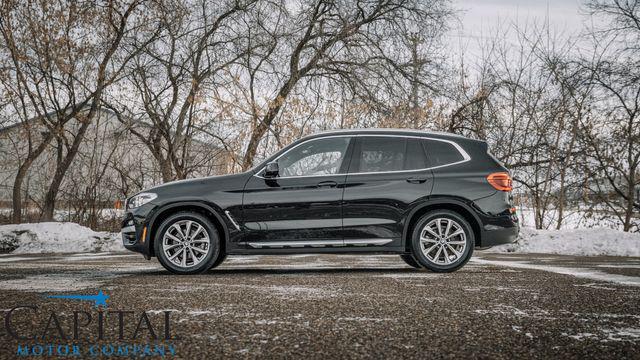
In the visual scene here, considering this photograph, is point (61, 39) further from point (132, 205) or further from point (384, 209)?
point (384, 209)

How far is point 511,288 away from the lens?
621 centimetres

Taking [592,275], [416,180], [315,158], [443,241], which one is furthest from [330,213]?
[592,275]

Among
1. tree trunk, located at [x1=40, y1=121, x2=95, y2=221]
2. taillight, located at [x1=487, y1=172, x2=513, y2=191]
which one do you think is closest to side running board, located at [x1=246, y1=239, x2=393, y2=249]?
taillight, located at [x1=487, y1=172, x2=513, y2=191]

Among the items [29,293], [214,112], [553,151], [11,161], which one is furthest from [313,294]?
[11,161]

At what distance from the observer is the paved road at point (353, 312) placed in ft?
11.6

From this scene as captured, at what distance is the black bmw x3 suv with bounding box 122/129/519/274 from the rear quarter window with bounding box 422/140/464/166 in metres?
0.06

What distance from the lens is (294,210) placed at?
25.1ft

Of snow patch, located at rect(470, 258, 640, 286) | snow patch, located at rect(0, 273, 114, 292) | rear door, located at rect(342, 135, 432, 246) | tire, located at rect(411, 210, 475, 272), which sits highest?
rear door, located at rect(342, 135, 432, 246)

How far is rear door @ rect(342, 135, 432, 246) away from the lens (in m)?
7.66

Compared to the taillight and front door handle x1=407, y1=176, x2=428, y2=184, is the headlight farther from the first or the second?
the taillight

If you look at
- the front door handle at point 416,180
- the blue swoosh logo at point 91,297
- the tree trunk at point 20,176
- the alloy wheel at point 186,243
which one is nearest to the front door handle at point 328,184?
the front door handle at point 416,180

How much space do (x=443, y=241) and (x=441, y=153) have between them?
3.76 feet

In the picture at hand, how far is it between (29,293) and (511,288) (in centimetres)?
468

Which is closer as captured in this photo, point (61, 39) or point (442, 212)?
point (442, 212)
